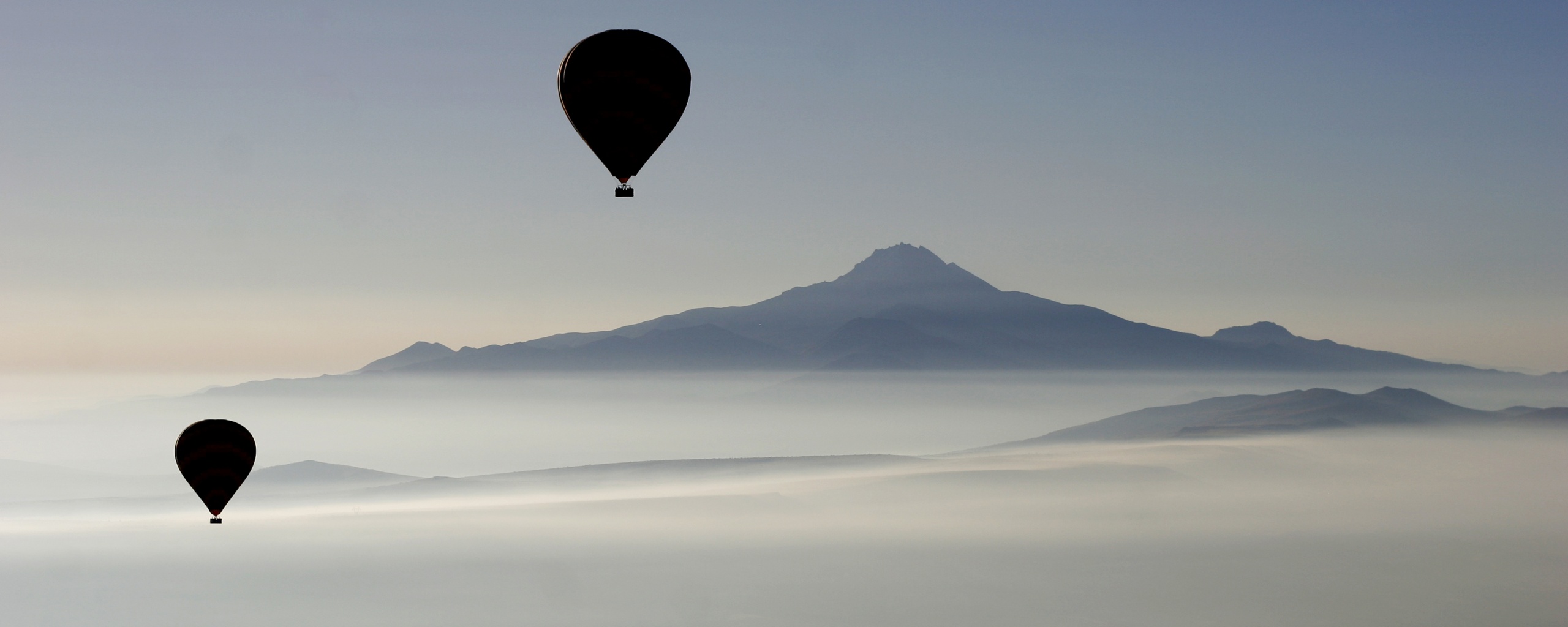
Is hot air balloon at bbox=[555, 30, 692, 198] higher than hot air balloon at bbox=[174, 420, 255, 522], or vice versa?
hot air balloon at bbox=[555, 30, 692, 198]

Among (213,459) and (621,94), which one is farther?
(213,459)

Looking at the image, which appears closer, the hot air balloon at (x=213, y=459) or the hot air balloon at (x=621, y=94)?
the hot air balloon at (x=621, y=94)

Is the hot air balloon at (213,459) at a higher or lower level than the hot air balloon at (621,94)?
lower

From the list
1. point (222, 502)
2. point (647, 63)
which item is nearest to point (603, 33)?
point (647, 63)

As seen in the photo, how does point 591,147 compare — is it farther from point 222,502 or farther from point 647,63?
point 222,502
